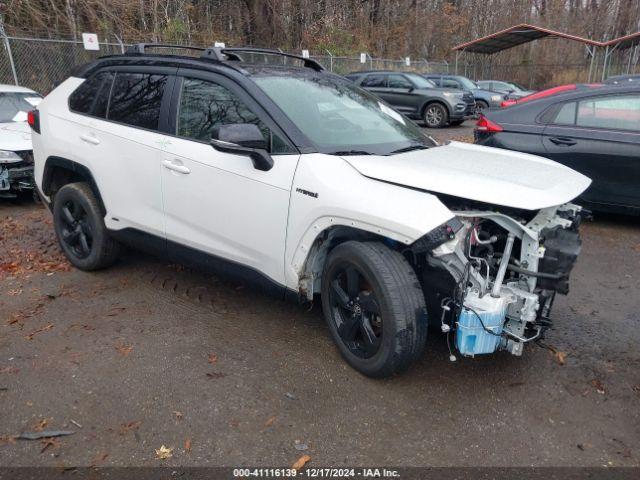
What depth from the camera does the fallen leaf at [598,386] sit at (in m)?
3.02

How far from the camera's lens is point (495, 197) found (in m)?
2.67

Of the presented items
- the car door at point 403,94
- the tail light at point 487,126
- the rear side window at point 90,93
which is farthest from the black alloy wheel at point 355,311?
the car door at point 403,94

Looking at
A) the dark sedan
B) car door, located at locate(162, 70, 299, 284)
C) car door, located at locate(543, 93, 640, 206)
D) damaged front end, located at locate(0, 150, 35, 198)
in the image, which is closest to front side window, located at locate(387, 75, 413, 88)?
the dark sedan

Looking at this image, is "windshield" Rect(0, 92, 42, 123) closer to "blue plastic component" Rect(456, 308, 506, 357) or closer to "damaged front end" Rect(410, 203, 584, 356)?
"damaged front end" Rect(410, 203, 584, 356)

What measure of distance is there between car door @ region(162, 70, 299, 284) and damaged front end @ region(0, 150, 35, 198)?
3991 mm

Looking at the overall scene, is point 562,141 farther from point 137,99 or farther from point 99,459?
point 99,459

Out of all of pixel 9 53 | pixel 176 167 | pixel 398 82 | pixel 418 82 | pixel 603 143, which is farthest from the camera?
pixel 418 82

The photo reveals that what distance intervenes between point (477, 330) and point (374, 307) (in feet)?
1.83

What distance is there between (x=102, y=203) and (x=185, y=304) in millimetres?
1105

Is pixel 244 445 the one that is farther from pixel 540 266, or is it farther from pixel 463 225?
pixel 540 266

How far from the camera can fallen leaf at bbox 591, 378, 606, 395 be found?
3.02 m

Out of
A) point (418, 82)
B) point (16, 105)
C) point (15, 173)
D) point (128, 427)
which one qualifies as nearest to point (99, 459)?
point (128, 427)

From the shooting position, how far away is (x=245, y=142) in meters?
3.05

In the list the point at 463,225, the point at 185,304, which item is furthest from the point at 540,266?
the point at 185,304
